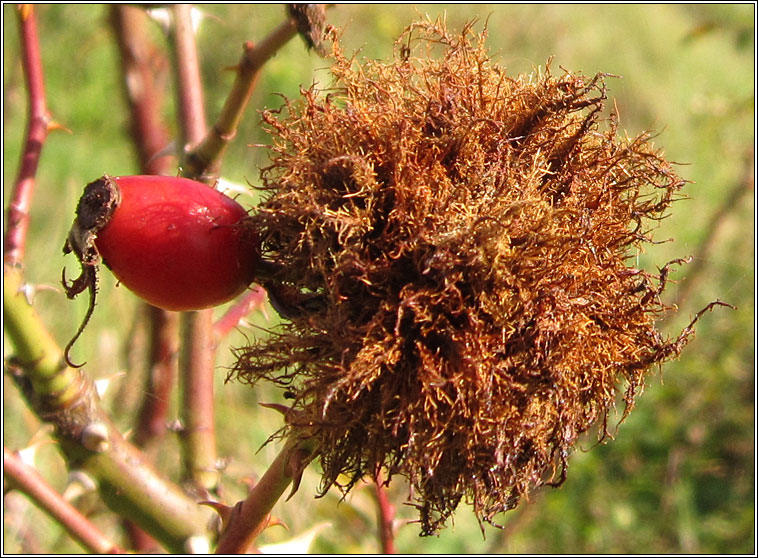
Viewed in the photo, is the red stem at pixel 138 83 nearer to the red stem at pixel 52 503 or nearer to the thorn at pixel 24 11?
the thorn at pixel 24 11

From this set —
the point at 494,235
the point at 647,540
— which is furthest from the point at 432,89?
the point at 647,540

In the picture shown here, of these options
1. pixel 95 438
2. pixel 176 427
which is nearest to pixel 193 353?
pixel 176 427

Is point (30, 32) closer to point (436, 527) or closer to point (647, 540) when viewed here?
point (436, 527)

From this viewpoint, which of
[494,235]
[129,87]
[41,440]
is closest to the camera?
[494,235]

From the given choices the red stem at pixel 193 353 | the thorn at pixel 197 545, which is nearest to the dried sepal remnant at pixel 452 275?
the thorn at pixel 197 545

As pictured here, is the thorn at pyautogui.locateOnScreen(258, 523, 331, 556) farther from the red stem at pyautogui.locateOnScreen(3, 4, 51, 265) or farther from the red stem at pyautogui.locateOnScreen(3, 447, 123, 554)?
the red stem at pyautogui.locateOnScreen(3, 4, 51, 265)

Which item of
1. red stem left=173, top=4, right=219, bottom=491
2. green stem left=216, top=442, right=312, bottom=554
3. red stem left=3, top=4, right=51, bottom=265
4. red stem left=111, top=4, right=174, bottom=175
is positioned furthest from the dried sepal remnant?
red stem left=111, top=4, right=174, bottom=175
